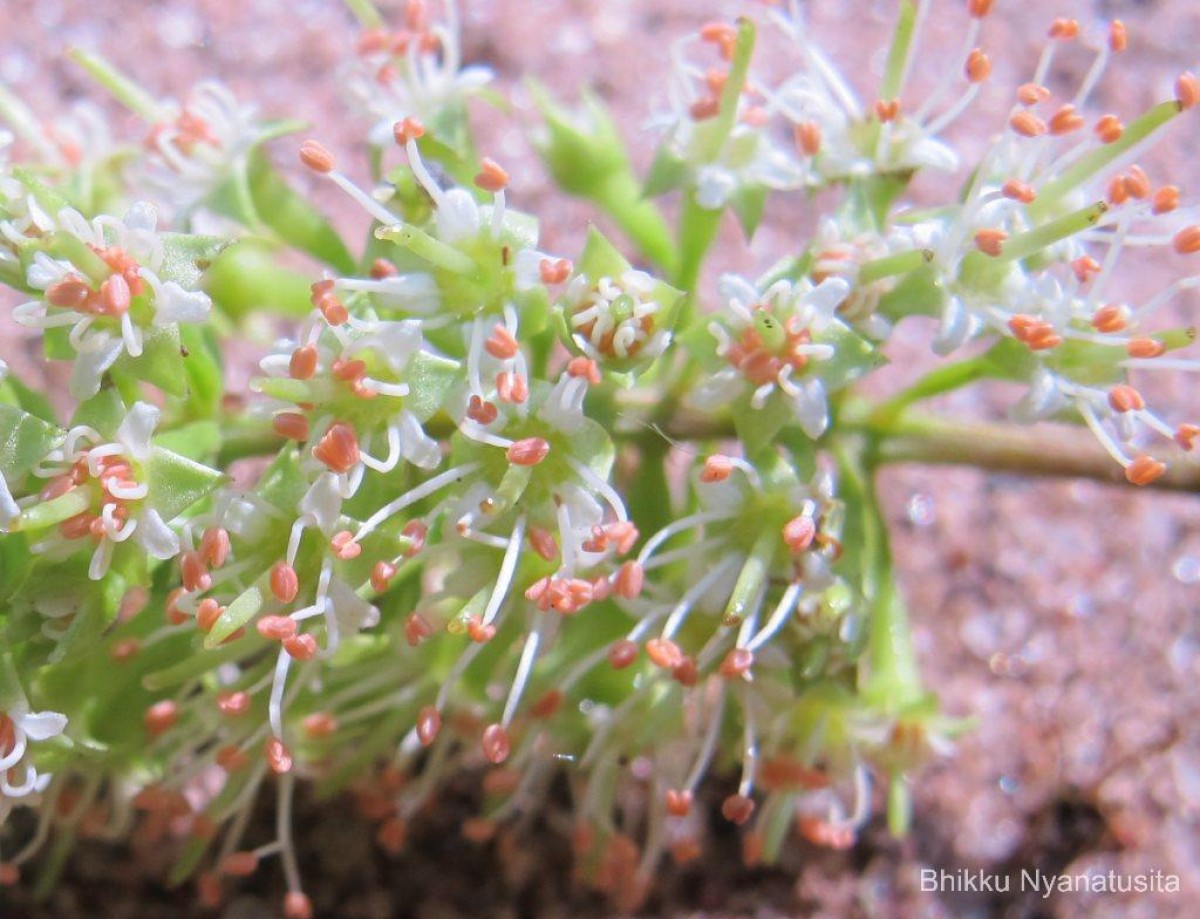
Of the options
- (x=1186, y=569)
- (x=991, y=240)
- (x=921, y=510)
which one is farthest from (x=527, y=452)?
(x=1186, y=569)

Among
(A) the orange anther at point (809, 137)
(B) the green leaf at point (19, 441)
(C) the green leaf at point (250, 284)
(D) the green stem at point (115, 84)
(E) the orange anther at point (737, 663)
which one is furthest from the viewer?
(C) the green leaf at point (250, 284)

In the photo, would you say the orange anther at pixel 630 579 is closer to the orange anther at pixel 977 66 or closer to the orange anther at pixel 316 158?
the orange anther at pixel 316 158

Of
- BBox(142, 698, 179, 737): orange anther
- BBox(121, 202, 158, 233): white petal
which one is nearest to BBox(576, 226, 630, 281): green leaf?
BBox(121, 202, 158, 233): white petal

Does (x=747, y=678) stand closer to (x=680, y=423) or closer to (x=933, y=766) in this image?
(x=680, y=423)

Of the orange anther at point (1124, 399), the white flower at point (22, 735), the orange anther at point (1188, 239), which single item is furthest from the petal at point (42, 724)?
the orange anther at point (1188, 239)

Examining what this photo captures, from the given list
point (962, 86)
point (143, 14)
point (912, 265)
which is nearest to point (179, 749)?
point (912, 265)

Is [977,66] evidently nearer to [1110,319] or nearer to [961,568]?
[1110,319]

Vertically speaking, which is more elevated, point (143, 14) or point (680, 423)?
point (143, 14)

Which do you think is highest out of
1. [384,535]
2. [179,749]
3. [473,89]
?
[473,89]
